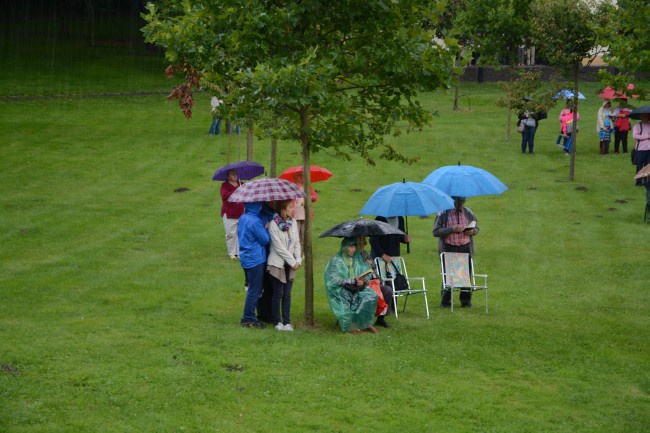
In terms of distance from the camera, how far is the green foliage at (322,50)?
1234cm

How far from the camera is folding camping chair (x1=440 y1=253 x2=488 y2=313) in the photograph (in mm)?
14703

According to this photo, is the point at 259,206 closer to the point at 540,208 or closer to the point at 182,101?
the point at 182,101

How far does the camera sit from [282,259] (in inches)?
504

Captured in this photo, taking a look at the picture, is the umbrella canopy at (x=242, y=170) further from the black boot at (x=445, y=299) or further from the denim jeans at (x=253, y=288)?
the denim jeans at (x=253, y=288)

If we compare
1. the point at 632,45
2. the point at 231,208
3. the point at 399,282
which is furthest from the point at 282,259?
the point at 632,45

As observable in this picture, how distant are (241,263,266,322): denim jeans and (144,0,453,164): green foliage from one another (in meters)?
1.81

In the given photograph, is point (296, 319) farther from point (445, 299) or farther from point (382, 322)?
point (445, 299)

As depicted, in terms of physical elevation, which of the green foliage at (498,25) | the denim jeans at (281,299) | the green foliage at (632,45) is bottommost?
the denim jeans at (281,299)

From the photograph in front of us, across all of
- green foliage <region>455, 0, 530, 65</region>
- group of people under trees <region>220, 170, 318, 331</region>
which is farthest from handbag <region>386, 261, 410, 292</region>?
green foliage <region>455, 0, 530, 65</region>

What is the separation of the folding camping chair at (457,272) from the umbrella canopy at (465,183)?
38.0 inches

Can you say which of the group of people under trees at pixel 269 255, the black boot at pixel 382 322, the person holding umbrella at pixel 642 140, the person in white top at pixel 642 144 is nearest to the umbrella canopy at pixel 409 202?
the black boot at pixel 382 322

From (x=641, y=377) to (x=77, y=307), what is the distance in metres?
7.63

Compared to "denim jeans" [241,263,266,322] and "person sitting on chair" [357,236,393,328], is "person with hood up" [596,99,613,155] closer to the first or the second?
"person sitting on chair" [357,236,393,328]

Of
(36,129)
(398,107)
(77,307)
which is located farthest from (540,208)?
(36,129)
